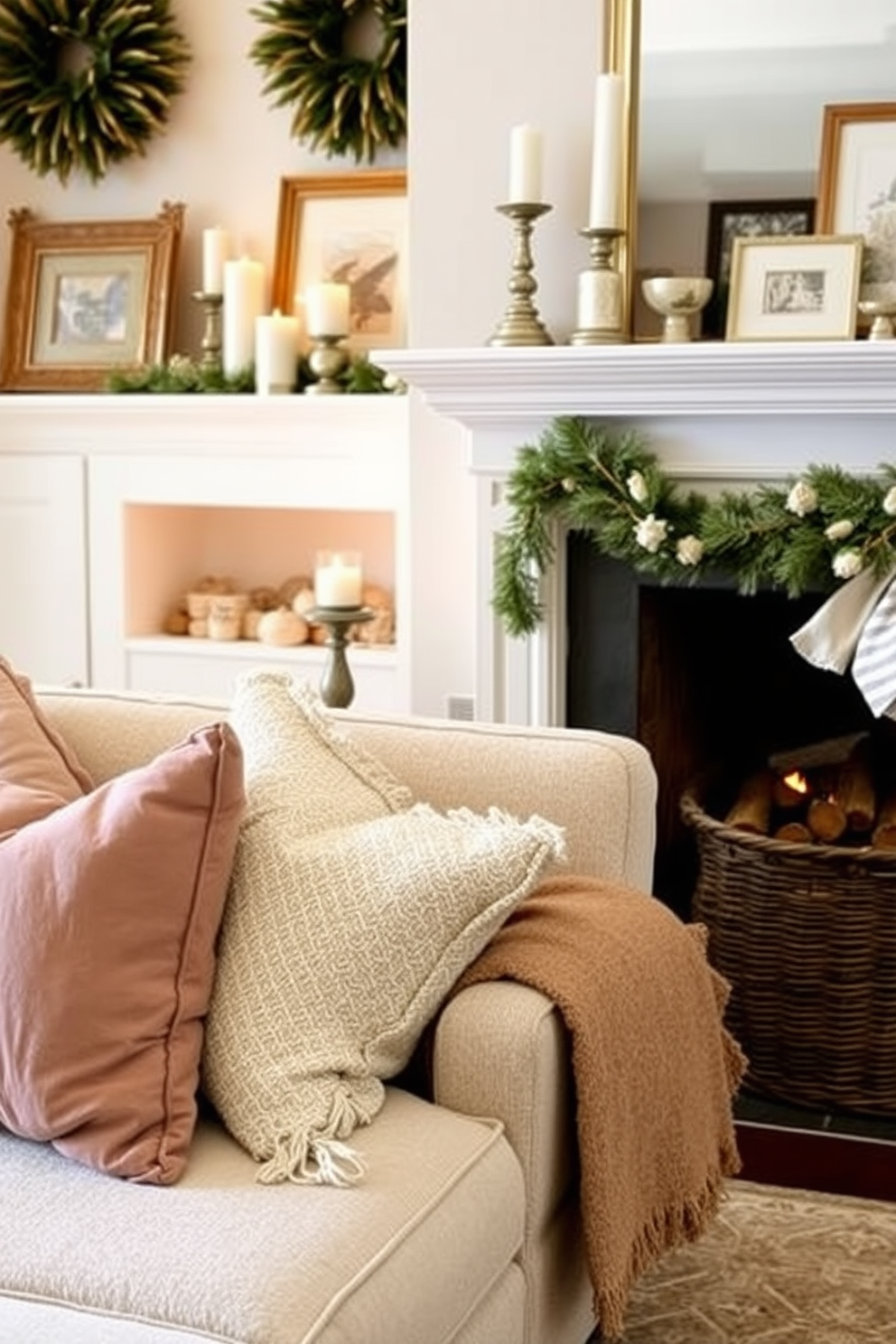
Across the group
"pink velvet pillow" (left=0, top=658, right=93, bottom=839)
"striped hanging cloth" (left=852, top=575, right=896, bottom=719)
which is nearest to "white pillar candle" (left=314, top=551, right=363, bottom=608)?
"striped hanging cloth" (left=852, top=575, right=896, bottom=719)

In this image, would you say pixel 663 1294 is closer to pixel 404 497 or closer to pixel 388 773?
pixel 388 773

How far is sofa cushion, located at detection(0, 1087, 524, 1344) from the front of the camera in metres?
1.63

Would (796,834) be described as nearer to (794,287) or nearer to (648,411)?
(648,411)

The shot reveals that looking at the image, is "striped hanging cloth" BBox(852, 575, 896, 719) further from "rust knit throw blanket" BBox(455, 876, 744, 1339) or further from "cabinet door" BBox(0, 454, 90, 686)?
"cabinet door" BBox(0, 454, 90, 686)

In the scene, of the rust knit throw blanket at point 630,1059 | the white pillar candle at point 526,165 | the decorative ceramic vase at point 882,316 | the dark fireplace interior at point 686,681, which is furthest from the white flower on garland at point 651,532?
the rust knit throw blanket at point 630,1059

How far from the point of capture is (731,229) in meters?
3.46

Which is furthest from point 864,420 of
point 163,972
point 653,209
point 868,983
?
point 163,972

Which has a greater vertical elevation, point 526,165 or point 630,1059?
point 526,165

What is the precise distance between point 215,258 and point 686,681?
1.46 meters

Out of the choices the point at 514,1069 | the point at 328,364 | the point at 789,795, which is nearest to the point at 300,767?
the point at 514,1069

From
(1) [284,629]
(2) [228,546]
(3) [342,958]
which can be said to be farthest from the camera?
(2) [228,546]

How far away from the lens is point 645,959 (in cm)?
217

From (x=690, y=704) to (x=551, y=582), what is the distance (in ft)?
1.44

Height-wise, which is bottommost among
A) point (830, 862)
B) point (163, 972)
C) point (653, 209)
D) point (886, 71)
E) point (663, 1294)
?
point (663, 1294)
